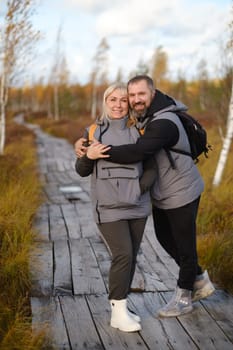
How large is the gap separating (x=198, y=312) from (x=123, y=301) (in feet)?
2.34

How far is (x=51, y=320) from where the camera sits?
334cm

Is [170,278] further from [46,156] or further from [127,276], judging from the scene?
[46,156]

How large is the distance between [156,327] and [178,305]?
0.28 meters

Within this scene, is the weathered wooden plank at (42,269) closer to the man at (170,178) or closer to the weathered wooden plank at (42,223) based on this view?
the weathered wooden plank at (42,223)

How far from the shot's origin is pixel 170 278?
431 centimetres

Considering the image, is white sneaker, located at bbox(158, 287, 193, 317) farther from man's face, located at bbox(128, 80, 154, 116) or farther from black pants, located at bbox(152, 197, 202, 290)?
man's face, located at bbox(128, 80, 154, 116)

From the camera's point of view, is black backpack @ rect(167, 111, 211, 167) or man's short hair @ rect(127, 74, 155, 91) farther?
black backpack @ rect(167, 111, 211, 167)

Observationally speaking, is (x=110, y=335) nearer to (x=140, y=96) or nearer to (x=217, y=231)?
(x=140, y=96)

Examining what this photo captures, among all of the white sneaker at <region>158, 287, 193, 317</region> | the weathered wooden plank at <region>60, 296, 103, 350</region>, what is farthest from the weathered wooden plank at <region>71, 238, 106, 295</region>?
the white sneaker at <region>158, 287, 193, 317</region>

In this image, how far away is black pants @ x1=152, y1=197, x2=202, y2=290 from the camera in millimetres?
3344

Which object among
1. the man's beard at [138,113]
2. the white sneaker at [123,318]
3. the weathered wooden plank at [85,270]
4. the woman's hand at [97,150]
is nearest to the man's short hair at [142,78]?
the man's beard at [138,113]

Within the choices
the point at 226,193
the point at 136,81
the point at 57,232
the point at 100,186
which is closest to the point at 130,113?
the point at 136,81

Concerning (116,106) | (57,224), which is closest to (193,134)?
(116,106)

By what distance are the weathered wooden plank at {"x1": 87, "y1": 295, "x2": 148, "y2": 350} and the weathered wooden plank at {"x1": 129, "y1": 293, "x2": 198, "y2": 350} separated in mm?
68
